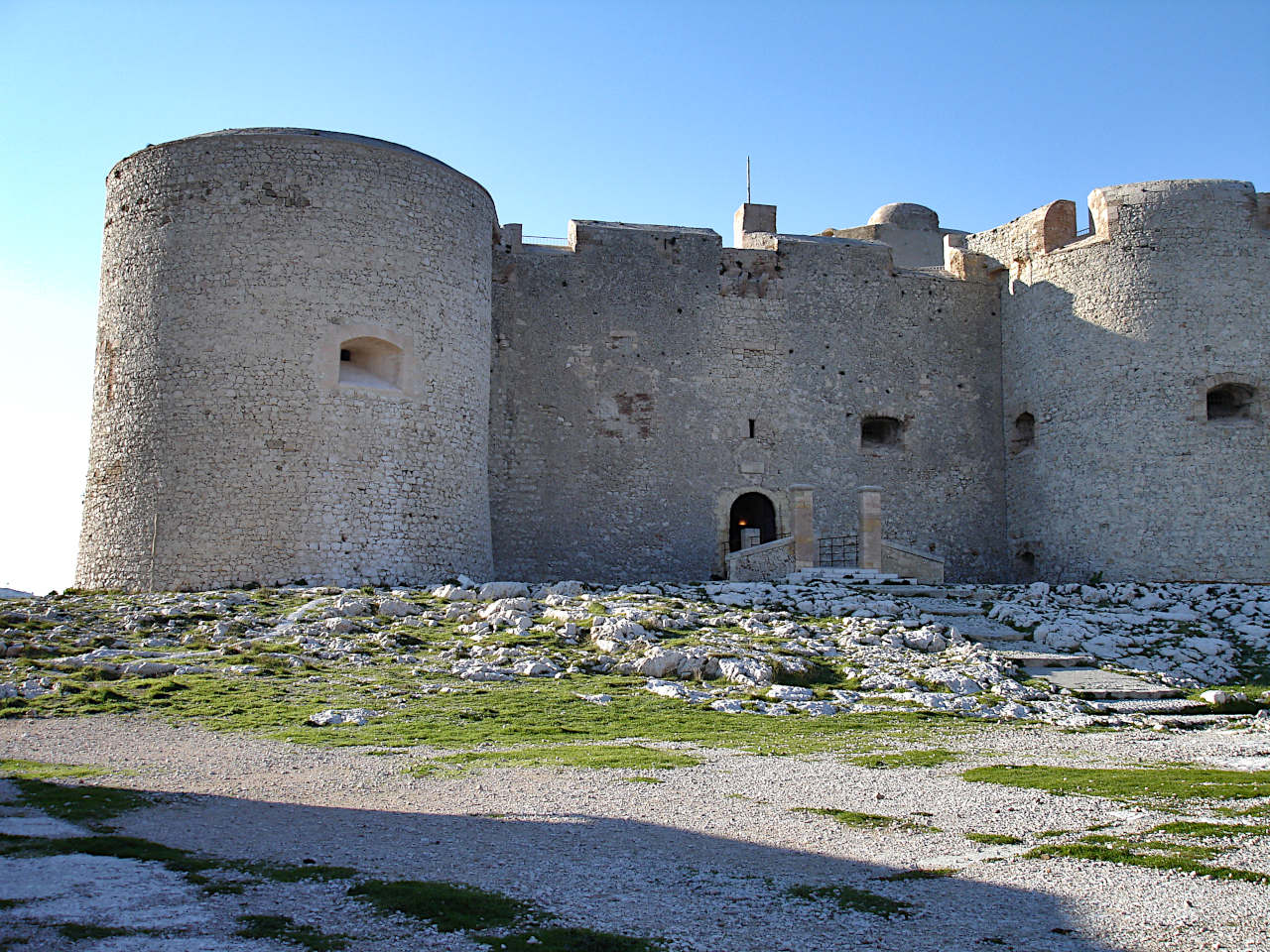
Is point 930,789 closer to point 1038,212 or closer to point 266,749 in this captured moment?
point 266,749

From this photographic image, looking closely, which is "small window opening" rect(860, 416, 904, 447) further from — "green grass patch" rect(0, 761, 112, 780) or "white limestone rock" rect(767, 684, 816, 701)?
"green grass patch" rect(0, 761, 112, 780)

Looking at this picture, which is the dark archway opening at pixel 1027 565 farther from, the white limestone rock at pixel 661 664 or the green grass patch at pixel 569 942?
the green grass patch at pixel 569 942

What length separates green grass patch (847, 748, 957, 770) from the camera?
255 inches

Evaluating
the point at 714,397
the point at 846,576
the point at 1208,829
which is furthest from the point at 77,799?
the point at 714,397

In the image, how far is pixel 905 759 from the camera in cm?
664

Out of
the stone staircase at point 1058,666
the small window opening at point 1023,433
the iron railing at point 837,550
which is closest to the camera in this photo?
the stone staircase at point 1058,666

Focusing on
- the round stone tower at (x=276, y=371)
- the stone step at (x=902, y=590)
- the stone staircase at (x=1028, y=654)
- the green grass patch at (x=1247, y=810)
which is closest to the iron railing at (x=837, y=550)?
the stone staircase at (x=1028, y=654)

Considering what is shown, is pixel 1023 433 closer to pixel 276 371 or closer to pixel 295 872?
pixel 276 371

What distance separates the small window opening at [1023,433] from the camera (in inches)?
730

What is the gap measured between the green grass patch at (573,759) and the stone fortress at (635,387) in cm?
732

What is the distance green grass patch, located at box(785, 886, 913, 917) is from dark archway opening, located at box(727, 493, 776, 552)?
13703 millimetres

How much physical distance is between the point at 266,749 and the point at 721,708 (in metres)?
3.21

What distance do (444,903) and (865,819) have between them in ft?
7.03

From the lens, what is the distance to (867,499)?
15.3 m
